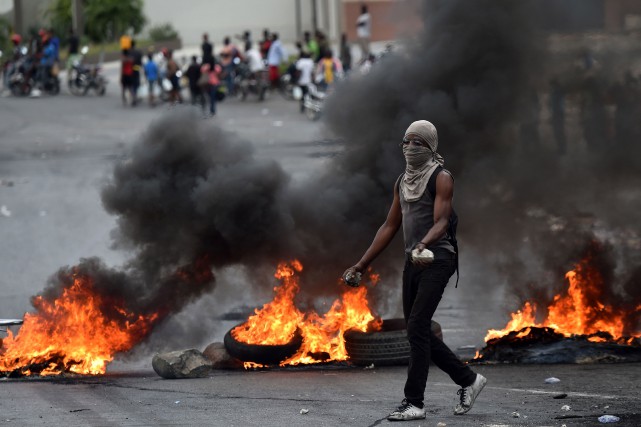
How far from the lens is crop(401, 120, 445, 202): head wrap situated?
6.13 meters

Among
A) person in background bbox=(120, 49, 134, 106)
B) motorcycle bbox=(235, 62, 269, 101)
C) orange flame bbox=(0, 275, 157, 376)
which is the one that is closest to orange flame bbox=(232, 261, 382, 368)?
orange flame bbox=(0, 275, 157, 376)

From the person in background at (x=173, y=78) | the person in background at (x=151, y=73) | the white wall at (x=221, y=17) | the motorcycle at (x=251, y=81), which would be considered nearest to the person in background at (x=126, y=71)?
the person in background at (x=151, y=73)

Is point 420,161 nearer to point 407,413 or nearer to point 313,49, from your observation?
point 407,413

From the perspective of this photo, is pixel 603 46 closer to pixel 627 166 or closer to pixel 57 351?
pixel 627 166

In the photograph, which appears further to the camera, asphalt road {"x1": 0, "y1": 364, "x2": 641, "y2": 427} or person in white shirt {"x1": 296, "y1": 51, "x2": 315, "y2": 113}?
person in white shirt {"x1": 296, "y1": 51, "x2": 315, "y2": 113}

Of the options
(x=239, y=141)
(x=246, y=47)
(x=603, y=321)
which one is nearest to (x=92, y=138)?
(x=246, y=47)

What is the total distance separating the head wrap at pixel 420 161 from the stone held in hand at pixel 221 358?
2.52 meters

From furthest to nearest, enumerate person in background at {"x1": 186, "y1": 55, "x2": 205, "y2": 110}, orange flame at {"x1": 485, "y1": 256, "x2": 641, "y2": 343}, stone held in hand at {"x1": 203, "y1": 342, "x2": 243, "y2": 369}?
1. person in background at {"x1": 186, "y1": 55, "x2": 205, "y2": 110}
2. orange flame at {"x1": 485, "y1": 256, "x2": 641, "y2": 343}
3. stone held in hand at {"x1": 203, "y1": 342, "x2": 243, "y2": 369}

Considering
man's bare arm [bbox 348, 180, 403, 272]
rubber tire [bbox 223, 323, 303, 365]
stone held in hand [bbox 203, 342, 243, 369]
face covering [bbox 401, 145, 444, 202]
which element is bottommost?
stone held in hand [bbox 203, 342, 243, 369]

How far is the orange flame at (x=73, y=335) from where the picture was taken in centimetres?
813

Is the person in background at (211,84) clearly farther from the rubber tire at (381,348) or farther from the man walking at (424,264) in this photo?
the man walking at (424,264)

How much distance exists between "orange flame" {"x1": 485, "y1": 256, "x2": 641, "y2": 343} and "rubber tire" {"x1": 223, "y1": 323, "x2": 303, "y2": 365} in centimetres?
146

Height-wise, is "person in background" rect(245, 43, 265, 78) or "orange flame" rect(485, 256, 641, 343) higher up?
"person in background" rect(245, 43, 265, 78)

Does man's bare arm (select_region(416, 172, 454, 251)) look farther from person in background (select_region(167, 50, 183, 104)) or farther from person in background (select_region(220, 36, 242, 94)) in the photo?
person in background (select_region(220, 36, 242, 94))
